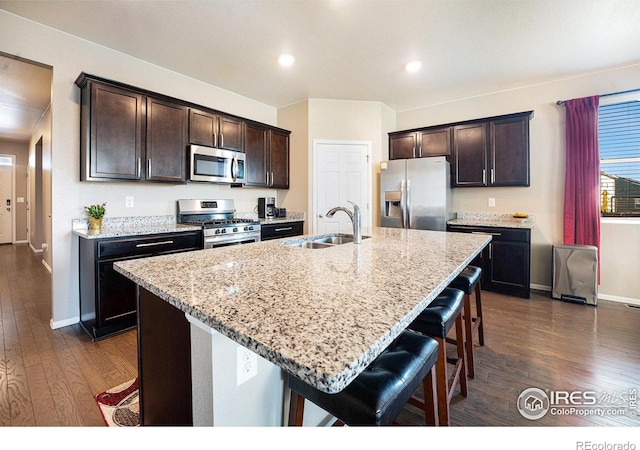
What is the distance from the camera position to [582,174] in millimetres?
3338

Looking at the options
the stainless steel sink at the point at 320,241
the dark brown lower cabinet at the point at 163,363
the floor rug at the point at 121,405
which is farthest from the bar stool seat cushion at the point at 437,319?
the floor rug at the point at 121,405

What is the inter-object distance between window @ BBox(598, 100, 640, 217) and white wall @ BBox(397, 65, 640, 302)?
193 mm

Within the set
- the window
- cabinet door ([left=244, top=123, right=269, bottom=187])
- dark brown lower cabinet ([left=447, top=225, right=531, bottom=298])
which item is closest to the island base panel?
cabinet door ([left=244, top=123, right=269, bottom=187])

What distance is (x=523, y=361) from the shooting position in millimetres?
2074

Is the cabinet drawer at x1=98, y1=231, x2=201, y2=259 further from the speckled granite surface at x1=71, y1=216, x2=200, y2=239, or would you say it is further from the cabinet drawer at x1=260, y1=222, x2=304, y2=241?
the cabinet drawer at x1=260, y1=222, x2=304, y2=241

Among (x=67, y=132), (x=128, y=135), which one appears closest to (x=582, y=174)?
(x=128, y=135)

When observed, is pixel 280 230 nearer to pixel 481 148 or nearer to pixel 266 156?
pixel 266 156

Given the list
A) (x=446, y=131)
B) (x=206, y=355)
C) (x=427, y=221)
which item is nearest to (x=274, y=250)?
(x=206, y=355)

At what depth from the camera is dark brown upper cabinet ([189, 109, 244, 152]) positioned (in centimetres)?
328

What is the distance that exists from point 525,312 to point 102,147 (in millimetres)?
4450

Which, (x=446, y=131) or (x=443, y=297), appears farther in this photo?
(x=446, y=131)

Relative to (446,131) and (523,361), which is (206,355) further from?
(446,131)

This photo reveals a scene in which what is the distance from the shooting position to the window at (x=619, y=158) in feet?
10.7
